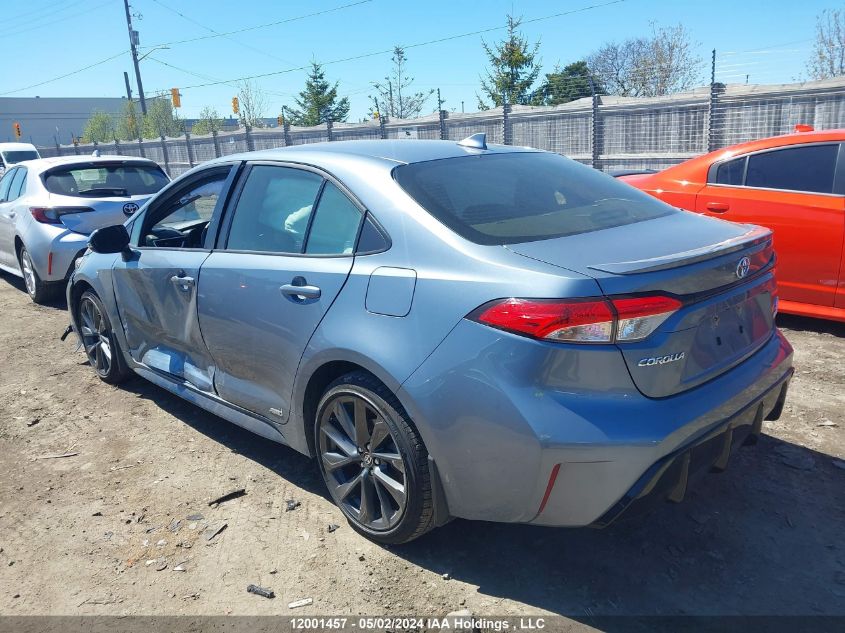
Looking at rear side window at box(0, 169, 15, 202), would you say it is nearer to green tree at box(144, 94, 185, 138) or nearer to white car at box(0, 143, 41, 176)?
white car at box(0, 143, 41, 176)

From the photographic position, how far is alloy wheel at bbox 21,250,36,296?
7.97 meters

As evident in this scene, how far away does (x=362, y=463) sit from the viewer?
2943 millimetres

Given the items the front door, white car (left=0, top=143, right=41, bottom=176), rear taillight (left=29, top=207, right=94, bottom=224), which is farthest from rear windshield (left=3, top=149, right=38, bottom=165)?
the front door

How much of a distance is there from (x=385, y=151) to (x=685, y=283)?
155cm

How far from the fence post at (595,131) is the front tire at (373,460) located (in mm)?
11627

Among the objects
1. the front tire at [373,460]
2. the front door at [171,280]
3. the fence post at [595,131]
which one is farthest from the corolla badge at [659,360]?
the fence post at [595,131]

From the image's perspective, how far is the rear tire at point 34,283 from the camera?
790 centimetres

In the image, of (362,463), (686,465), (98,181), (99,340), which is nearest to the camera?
(686,465)

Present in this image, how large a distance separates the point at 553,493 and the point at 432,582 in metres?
0.72

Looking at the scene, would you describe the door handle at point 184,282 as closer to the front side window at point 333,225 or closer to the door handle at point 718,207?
the front side window at point 333,225

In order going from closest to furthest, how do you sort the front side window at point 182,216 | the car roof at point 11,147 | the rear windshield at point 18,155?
the front side window at point 182,216 < the rear windshield at point 18,155 < the car roof at point 11,147

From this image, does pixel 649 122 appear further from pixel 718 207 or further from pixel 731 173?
pixel 718 207

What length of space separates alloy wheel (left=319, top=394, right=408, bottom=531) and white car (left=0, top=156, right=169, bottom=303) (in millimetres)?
5442

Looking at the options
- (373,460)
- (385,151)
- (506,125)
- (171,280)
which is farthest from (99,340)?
(506,125)
